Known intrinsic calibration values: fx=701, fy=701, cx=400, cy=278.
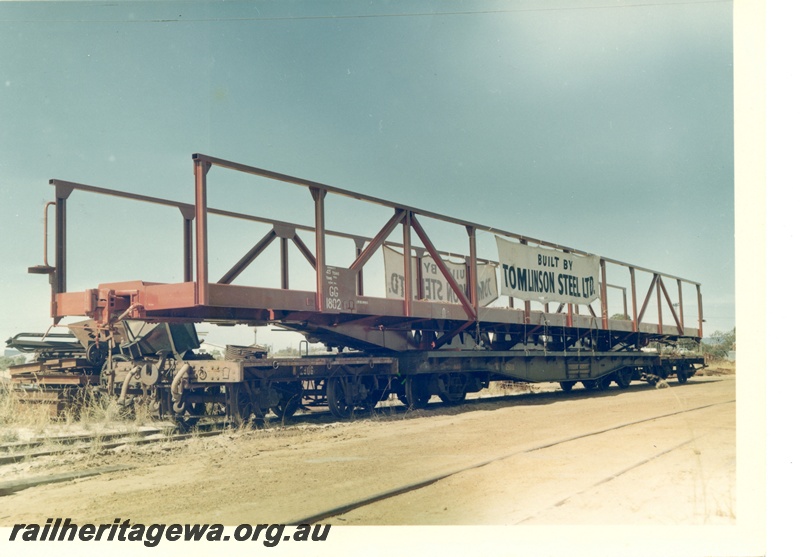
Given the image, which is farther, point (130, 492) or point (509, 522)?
point (130, 492)

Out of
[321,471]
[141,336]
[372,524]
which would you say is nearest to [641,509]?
[372,524]

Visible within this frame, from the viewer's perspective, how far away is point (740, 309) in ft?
17.9

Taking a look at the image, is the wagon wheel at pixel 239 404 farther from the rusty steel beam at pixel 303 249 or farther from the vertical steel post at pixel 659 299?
the vertical steel post at pixel 659 299

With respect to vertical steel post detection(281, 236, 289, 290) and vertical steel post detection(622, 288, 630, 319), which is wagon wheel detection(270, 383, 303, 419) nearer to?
vertical steel post detection(281, 236, 289, 290)

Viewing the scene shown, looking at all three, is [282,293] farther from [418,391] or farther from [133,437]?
[418,391]

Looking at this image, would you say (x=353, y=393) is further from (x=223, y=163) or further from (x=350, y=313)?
(x=223, y=163)

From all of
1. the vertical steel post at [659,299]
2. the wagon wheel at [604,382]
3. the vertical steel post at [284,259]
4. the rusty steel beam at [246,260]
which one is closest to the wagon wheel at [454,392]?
the vertical steel post at [284,259]

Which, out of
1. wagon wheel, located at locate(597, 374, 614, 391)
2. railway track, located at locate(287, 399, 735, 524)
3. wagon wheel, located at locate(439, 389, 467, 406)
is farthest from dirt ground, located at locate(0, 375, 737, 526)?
wagon wheel, located at locate(597, 374, 614, 391)

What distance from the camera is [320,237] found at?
421 inches

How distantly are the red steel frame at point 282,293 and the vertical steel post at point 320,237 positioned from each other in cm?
2

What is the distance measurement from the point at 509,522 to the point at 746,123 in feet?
11.9

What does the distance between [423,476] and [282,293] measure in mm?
4407

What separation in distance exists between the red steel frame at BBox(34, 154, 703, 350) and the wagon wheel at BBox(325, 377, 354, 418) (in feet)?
2.92

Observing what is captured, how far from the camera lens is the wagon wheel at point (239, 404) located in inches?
420
